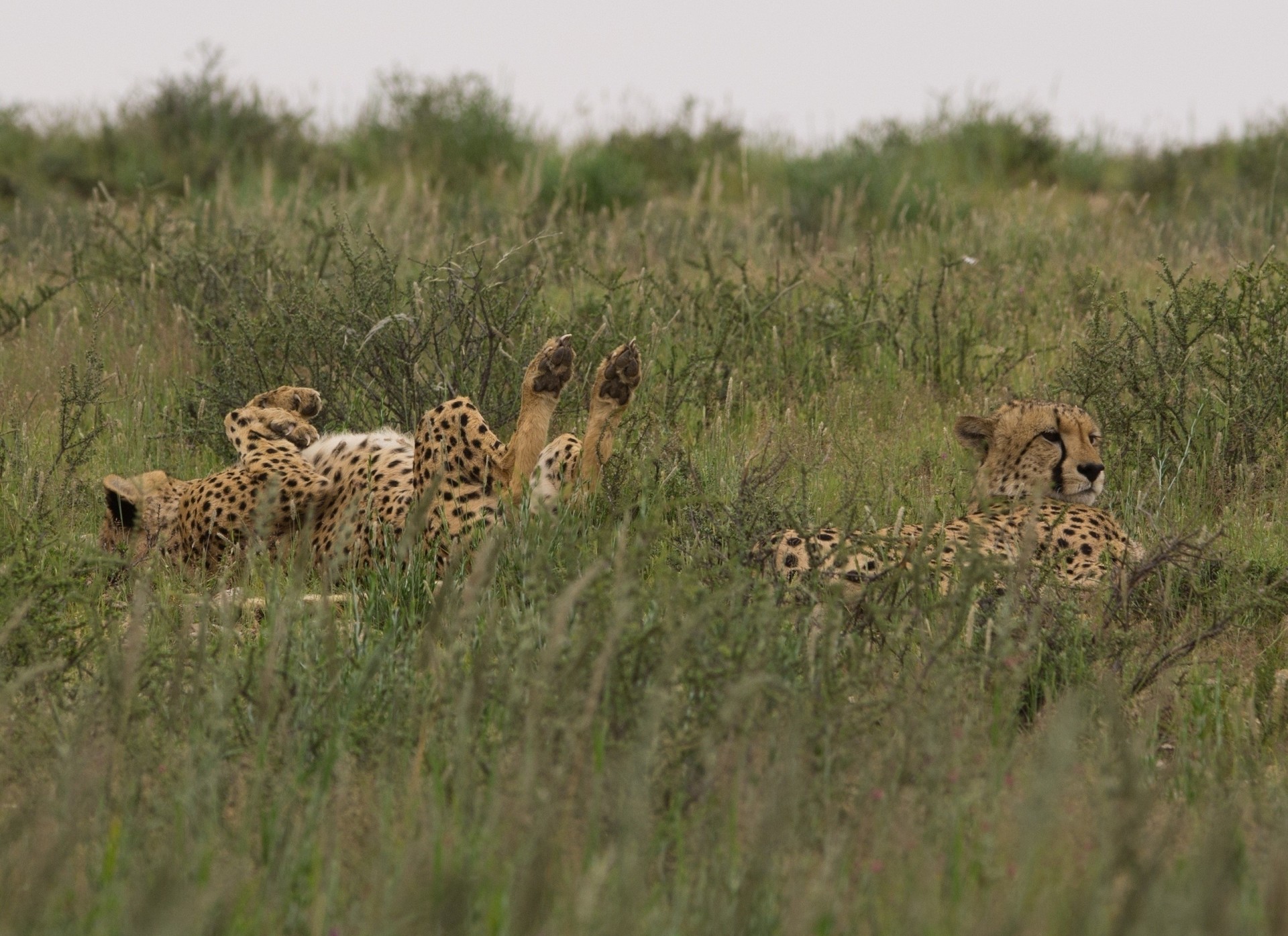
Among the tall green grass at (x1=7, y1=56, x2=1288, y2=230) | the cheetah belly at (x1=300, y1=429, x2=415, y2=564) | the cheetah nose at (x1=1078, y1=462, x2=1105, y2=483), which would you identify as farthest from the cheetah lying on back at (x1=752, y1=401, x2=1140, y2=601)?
the tall green grass at (x1=7, y1=56, x2=1288, y2=230)

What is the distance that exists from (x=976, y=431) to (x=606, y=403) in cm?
123

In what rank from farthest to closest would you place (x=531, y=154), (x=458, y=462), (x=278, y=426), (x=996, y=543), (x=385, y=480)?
1. (x=531, y=154)
2. (x=278, y=426)
3. (x=385, y=480)
4. (x=458, y=462)
5. (x=996, y=543)

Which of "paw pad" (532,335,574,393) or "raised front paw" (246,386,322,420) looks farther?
"raised front paw" (246,386,322,420)

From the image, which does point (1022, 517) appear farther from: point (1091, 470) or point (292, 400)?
point (292, 400)

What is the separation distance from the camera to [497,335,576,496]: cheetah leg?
493 centimetres

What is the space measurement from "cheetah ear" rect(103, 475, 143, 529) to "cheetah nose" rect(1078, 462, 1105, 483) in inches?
118

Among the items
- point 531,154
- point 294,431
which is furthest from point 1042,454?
point 531,154

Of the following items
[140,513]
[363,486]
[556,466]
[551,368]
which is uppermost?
[551,368]

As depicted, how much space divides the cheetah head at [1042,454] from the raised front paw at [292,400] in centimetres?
244

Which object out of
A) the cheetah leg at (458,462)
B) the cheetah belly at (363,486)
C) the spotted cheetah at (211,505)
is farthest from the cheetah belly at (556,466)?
the spotted cheetah at (211,505)

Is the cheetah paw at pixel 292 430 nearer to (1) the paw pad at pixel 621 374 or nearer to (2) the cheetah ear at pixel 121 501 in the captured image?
(2) the cheetah ear at pixel 121 501

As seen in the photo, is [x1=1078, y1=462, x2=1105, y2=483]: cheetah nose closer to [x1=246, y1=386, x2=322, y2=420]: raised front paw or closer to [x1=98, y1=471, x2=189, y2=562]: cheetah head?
[x1=246, y1=386, x2=322, y2=420]: raised front paw

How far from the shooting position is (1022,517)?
4.52m

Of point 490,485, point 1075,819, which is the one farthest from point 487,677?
point 490,485
